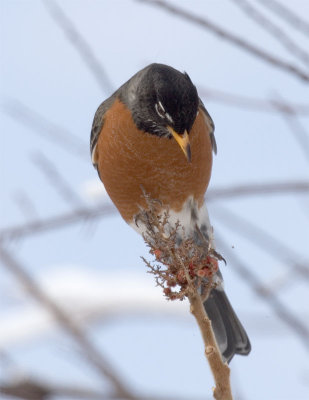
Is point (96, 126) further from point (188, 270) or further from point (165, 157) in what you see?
point (188, 270)

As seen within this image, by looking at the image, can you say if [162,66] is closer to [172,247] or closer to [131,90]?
[131,90]

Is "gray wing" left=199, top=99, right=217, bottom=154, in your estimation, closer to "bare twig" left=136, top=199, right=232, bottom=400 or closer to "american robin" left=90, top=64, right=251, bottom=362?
"american robin" left=90, top=64, right=251, bottom=362

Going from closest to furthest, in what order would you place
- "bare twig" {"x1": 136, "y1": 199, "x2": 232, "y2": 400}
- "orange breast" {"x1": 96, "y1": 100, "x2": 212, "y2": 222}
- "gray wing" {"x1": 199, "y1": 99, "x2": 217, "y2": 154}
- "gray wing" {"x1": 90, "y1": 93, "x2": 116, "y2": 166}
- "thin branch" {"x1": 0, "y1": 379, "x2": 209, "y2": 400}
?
"thin branch" {"x1": 0, "y1": 379, "x2": 209, "y2": 400} → "bare twig" {"x1": 136, "y1": 199, "x2": 232, "y2": 400} → "orange breast" {"x1": 96, "y1": 100, "x2": 212, "y2": 222} → "gray wing" {"x1": 199, "y1": 99, "x2": 217, "y2": 154} → "gray wing" {"x1": 90, "y1": 93, "x2": 116, "y2": 166}

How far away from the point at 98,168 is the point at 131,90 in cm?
59

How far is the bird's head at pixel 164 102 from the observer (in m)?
3.62

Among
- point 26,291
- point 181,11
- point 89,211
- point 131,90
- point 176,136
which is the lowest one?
point 26,291

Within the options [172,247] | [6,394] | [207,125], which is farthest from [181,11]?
[207,125]

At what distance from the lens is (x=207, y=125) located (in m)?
4.39

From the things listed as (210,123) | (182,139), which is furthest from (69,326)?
(210,123)

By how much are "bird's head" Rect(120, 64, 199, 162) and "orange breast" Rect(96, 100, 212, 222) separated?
0.07 meters

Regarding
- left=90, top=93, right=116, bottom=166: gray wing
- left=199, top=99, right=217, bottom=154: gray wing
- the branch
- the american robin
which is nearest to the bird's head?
the american robin

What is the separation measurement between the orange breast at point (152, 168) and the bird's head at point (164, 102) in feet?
0.24

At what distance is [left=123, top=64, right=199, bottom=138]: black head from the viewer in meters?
3.62

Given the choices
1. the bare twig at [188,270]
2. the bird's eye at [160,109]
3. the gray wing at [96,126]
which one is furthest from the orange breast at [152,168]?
the bare twig at [188,270]
